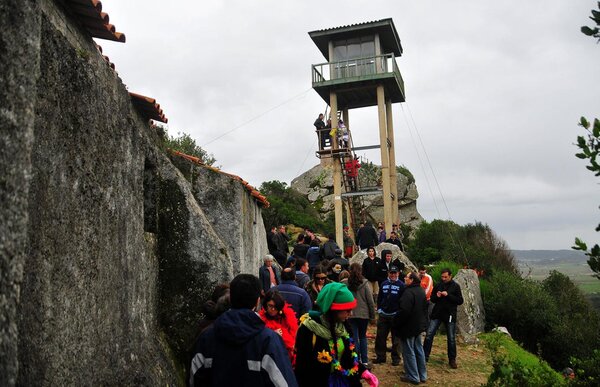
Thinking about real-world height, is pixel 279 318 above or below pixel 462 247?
below

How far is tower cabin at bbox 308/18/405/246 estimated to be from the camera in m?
20.0

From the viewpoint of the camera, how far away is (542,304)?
56.3 ft

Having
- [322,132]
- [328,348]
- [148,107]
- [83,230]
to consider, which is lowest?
[328,348]

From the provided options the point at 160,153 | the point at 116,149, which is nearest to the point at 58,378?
the point at 116,149

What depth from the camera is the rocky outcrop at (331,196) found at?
103ft

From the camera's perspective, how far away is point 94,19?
4.84m

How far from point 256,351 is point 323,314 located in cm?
122

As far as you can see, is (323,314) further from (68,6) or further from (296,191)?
(296,191)

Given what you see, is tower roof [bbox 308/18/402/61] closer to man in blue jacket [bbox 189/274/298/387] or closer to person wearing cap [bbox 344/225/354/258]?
person wearing cap [bbox 344/225/354/258]

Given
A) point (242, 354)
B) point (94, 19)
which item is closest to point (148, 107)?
point (94, 19)

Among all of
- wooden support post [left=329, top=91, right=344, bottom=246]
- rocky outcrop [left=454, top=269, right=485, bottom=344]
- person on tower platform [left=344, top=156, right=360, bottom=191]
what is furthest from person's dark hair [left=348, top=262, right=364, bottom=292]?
person on tower platform [left=344, top=156, right=360, bottom=191]

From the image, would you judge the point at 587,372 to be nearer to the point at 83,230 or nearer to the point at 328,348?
the point at 328,348

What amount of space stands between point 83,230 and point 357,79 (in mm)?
17069

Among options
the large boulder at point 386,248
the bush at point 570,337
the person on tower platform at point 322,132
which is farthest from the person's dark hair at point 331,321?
the person on tower platform at point 322,132
